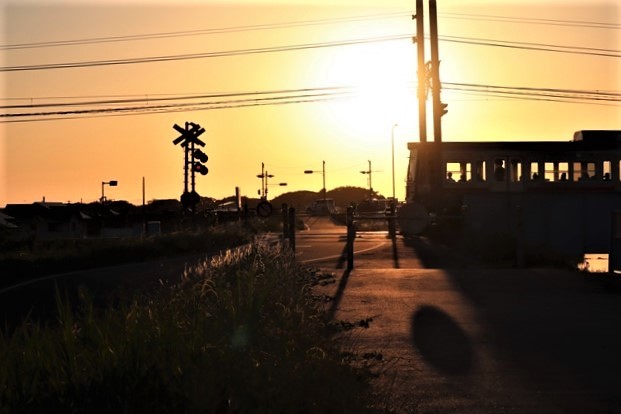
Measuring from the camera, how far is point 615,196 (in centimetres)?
3656

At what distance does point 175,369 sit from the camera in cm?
646

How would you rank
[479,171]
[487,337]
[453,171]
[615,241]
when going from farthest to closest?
[453,171], [479,171], [615,241], [487,337]

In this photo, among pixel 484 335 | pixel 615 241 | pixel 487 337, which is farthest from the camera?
pixel 615 241

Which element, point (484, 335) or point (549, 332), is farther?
point (549, 332)

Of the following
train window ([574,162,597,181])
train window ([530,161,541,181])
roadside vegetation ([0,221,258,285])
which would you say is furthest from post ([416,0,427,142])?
train window ([574,162,597,181])

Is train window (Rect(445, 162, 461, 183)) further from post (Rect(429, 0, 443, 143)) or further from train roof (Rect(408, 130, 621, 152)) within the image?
post (Rect(429, 0, 443, 143))

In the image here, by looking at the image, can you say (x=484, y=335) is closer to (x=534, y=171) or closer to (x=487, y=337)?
(x=487, y=337)

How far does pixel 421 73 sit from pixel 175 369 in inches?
1360

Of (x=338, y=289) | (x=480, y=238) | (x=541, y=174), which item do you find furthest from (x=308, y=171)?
(x=338, y=289)

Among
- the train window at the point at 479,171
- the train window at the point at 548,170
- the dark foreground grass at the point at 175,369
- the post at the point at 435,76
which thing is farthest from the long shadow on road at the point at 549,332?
the train window at the point at 548,170

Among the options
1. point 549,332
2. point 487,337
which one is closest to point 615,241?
point 549,332

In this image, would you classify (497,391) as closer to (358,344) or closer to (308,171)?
(358,344)

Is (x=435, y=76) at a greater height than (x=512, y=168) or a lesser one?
greater

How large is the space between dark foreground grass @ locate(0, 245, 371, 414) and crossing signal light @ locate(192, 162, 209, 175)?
30.9 meters
